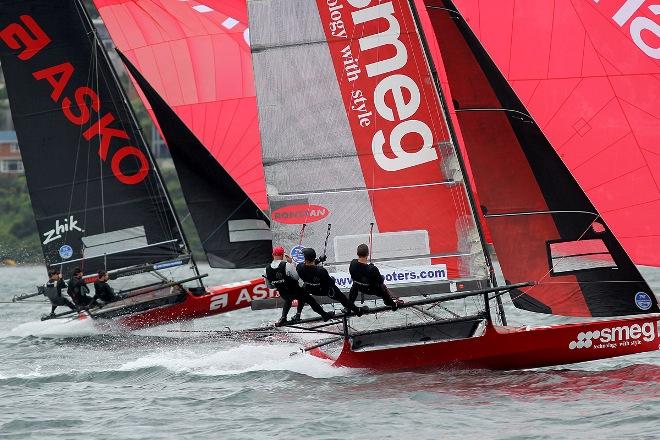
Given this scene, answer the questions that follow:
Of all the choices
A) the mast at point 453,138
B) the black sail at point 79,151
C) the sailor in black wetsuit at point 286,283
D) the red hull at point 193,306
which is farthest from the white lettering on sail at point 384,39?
the black sail at point 79,151

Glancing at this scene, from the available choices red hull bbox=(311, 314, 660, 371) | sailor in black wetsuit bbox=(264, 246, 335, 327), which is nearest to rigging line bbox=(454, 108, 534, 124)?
red hull bbox=(311, 314, 660, 371)

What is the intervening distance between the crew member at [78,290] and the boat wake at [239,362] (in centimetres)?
357

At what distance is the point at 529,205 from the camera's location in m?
12.7

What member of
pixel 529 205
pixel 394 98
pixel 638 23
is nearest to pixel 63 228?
pixel 394 98

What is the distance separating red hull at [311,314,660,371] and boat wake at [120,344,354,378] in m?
0.64

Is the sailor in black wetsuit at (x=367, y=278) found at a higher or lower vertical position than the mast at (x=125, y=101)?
lower

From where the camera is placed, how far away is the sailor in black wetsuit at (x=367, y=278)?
482 inches

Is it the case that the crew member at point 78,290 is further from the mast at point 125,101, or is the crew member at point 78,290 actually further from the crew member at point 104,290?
the mast at point 125,101

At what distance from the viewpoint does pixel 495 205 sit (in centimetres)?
1288

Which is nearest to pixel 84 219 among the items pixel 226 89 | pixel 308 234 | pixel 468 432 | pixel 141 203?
pixel 141 203

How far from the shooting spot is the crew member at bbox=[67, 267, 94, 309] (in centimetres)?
1889

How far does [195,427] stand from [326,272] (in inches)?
86.8

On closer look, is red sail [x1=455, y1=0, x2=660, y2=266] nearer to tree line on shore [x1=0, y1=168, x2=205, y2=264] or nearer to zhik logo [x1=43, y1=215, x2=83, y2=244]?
zhik logo [x1=43, y1=215, x2=83, y2=244]

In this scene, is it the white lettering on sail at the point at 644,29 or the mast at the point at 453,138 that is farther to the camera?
the white lettering on sail at the point at 644,29
